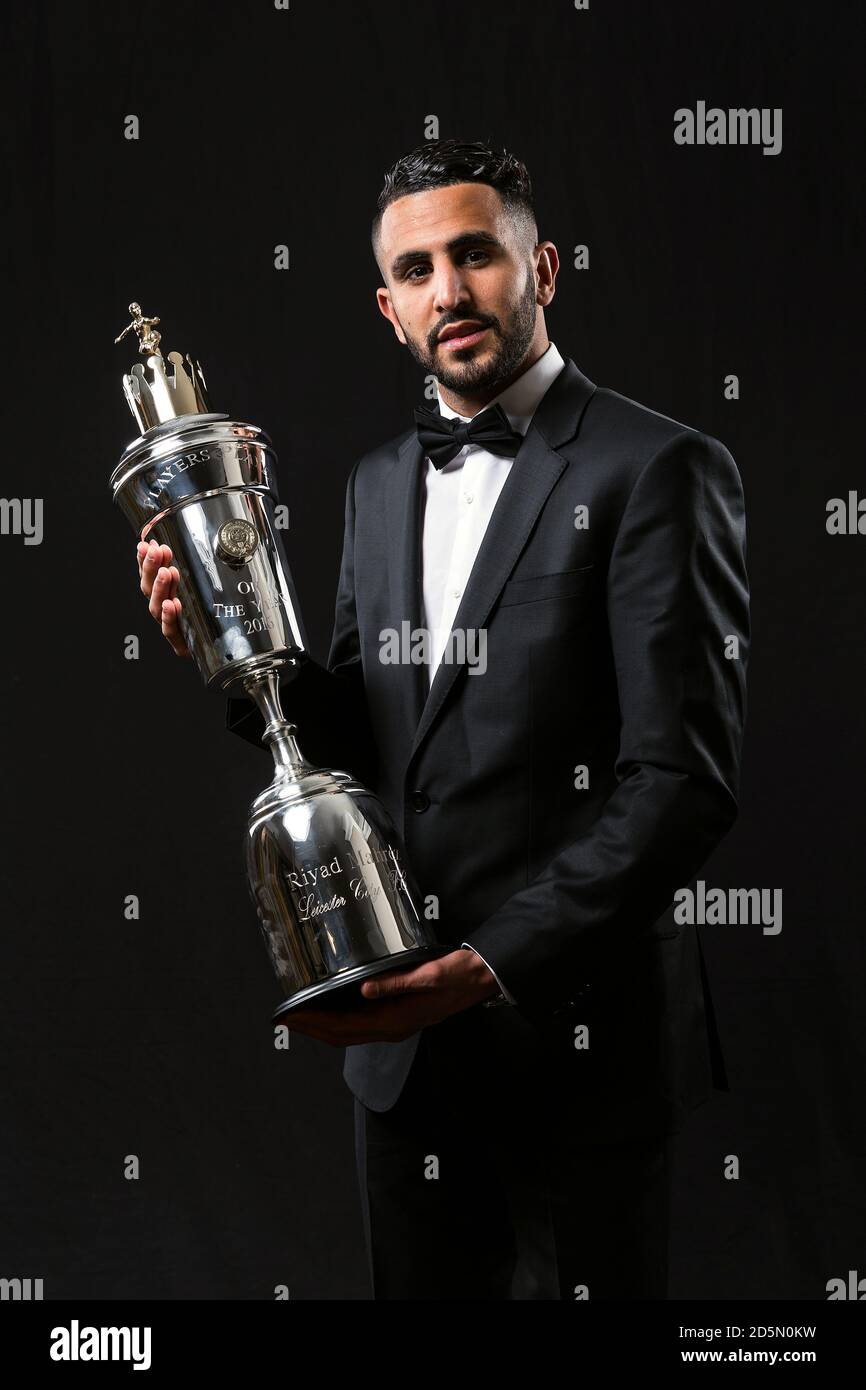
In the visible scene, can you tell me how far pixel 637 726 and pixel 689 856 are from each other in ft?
0.57

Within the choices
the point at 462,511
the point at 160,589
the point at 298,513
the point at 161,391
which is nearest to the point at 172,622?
the point at 160,589

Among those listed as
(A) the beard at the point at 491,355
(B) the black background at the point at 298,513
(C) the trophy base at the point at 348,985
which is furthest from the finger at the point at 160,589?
(B) the black background at the point at 298,513

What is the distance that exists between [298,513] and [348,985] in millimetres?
1549

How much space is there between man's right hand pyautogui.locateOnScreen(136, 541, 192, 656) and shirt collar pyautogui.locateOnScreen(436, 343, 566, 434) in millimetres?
484

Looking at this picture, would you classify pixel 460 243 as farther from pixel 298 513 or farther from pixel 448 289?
pixel 298 513

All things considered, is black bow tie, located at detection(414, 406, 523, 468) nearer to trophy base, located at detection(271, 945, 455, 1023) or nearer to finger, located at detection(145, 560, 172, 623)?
finger, located at detection(145, 560, 172, 623)

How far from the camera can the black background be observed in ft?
10.2

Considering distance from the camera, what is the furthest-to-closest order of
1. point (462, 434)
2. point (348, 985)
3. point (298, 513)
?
point (298, 513)
point (462, 434)
point (348, 985)

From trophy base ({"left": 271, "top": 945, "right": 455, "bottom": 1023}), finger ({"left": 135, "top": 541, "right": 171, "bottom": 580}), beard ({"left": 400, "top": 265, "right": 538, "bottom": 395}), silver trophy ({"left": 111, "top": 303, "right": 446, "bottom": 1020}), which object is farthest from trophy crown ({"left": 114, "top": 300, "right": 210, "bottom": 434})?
trophy base ({"left": 271, "top": 945, "right": 455, "bottom": 1023})

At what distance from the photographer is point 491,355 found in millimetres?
1992

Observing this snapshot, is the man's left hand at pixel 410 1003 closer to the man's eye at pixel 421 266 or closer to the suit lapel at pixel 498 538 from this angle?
the suit lapel at pixel 498 538

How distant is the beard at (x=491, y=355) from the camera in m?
1.99

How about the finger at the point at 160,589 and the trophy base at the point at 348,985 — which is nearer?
the trophy base at the point at 348,985
